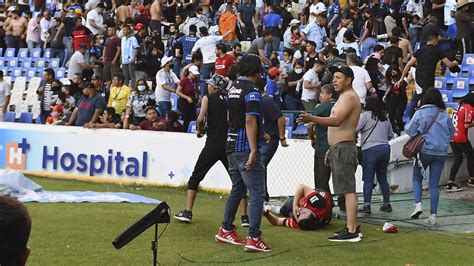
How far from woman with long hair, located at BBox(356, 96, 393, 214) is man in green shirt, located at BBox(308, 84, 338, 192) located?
491 millimetres

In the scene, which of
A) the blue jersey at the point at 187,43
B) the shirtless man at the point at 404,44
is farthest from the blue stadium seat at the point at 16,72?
the shirtless man at the point at 404,44

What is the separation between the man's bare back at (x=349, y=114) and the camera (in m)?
9.80

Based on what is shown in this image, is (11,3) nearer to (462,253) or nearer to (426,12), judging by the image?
(426,12)

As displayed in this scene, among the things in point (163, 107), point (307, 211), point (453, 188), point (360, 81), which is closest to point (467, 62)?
point (360, 81)

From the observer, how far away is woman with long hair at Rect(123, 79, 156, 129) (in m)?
17.5

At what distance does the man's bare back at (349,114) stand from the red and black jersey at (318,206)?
3.33 feet

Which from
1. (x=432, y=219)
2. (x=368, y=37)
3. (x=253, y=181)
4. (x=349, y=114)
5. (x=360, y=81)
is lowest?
(x=432, y=219)

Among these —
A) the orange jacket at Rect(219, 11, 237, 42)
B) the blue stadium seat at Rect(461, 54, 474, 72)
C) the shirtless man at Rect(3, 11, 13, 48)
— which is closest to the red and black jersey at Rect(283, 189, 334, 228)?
the blue stadium seat at Rect(461, 54, 474, 72)

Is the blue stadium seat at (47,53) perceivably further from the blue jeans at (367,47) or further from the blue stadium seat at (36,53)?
the blue jeans at (367,47)

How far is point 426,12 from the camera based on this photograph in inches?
826

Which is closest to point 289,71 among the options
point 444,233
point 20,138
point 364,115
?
point 20,138

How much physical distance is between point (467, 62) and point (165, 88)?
593cm

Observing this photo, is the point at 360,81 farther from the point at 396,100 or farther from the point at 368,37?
the point at 368,37

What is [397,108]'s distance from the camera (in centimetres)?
1669
